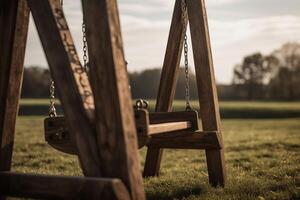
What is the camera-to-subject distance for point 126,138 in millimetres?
2754

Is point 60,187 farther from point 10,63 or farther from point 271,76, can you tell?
point 271,76

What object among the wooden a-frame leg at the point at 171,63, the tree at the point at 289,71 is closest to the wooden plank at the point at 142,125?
the wooden a-frame leg at the point at 171,63

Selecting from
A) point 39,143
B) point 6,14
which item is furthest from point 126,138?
point 39,143

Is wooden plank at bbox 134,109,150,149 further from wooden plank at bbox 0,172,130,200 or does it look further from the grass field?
the grass field

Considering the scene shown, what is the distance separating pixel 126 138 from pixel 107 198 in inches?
15.7

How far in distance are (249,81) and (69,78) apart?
75.9 meters

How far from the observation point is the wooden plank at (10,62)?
3512 millimetres

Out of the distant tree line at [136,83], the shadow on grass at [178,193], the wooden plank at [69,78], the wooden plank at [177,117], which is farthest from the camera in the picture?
the distant tree line at [136,83]

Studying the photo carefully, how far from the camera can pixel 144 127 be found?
3420mm

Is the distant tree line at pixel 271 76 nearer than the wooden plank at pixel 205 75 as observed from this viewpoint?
No

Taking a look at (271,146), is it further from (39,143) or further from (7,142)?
(7,142)

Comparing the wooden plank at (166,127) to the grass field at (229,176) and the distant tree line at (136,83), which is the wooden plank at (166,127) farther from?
the distant tree line at (136,83)

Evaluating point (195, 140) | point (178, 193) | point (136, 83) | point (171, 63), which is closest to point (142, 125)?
point (178, 193)

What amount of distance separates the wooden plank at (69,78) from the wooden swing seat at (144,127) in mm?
539
